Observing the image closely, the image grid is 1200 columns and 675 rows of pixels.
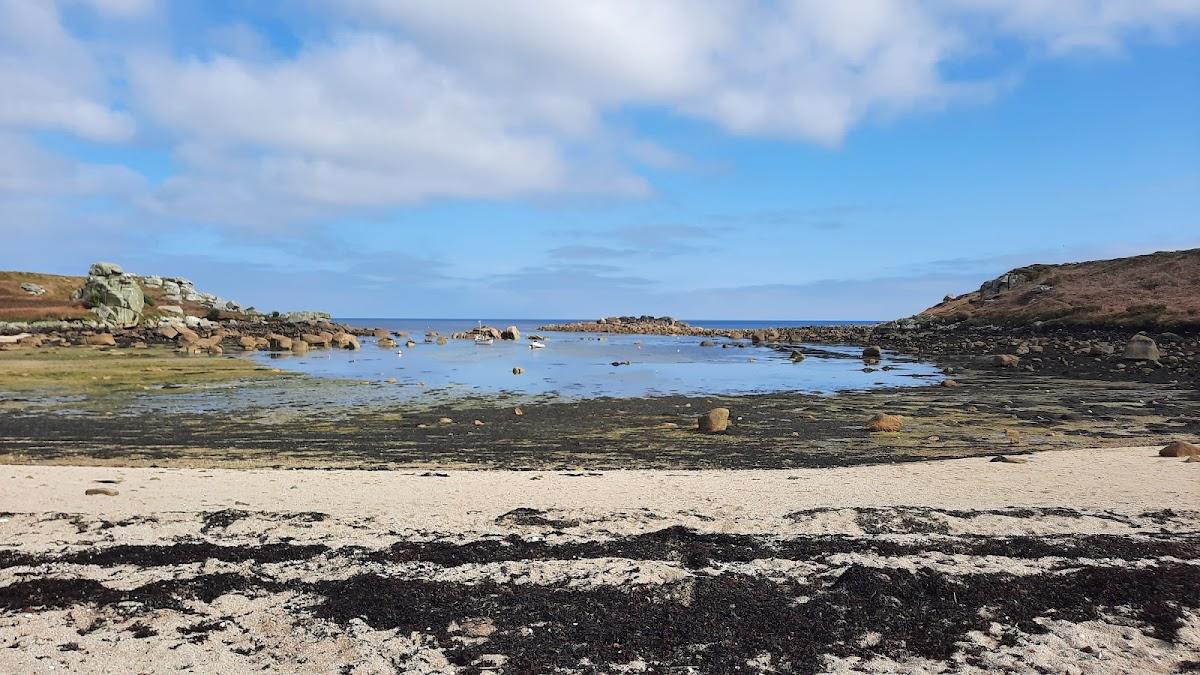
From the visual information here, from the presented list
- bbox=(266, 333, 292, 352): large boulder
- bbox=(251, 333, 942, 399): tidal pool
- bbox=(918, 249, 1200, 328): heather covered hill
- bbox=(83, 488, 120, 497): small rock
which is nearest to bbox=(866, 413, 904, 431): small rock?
bbox=(251, 333, 942, 399): tidal pool

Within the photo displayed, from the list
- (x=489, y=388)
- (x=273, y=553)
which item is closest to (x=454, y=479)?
(x=273, y=553)

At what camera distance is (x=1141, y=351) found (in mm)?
35469

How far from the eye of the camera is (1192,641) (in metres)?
5.36

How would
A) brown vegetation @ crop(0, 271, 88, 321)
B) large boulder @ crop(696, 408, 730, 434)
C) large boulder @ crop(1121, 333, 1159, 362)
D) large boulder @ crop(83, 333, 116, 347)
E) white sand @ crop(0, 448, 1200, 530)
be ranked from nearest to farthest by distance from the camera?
1. white sand @ crop(0, 448, 1200, 530)
2. large boulder @ crop(696, 408, 730, 434)
3. large boulder @ crop(1121, 333, 1159, 362)
4. large boulder @ crop(83, 333, 116, 347)
5. brown vegetation @ crop(0, 271, 88, 321)

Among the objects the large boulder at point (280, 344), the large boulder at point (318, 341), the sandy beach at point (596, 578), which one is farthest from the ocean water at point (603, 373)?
the sandy beach at point (596, 578)

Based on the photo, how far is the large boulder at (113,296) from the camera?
226 ft

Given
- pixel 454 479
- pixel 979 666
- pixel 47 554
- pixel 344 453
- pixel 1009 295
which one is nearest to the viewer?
pixel 979 666

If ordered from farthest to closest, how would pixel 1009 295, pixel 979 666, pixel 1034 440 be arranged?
pixel 1009 295 → pixel 1034 440 → pixel 979 666

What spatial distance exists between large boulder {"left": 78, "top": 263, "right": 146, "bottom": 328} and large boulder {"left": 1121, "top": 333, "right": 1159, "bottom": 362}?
78125mm

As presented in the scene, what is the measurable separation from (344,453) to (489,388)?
14057mm

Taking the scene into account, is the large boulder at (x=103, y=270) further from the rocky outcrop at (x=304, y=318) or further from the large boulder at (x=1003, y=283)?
the large boulder at (x=1003, y=283)

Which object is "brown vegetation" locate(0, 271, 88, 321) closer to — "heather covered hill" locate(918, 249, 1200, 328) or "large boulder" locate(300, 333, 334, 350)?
"large boulder" locate(300, 333, 334, 350)

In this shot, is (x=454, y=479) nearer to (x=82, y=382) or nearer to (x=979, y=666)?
(x=979, y=666)

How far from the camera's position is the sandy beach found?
17.4ft
